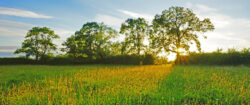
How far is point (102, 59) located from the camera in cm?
3572

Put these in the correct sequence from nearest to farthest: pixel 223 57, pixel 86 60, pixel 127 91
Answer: pixel 127 91 < pixel 223 57 < pixel 86 60

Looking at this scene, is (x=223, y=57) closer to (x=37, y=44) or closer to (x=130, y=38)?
(x=130, y=38)

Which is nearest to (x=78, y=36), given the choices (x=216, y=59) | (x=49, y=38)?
(x=49, y=38)

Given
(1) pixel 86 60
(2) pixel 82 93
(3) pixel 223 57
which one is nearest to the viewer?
(2) pixel 82 93

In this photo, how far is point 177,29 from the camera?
93.8 feet

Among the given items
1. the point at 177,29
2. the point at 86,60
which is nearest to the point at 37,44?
the point at 86,60

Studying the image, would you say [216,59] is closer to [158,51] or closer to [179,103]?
[158,51]

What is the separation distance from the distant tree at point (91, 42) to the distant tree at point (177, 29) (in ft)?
42.4

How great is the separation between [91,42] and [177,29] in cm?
1967

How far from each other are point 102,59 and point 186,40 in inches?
707

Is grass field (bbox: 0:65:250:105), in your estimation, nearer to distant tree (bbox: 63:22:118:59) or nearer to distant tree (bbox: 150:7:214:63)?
distant tree (bbox: 150:7:214:63)

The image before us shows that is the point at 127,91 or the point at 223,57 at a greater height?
the point at 223,57

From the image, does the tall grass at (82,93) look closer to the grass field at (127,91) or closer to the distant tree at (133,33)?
the grass field at (127,91)

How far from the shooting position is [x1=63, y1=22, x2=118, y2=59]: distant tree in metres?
37.3
